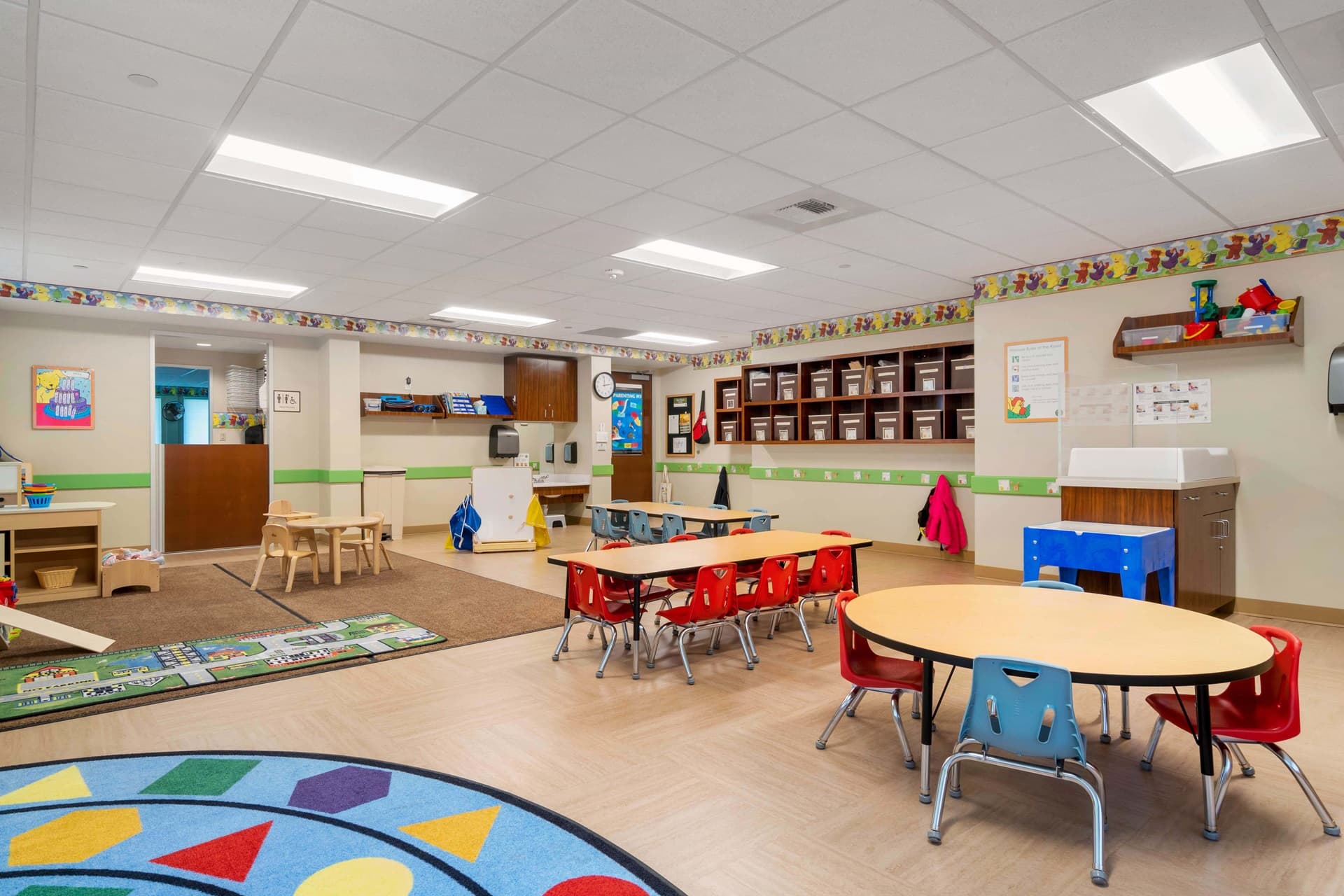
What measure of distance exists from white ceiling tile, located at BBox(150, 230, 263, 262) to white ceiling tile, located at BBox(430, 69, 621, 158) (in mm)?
3147

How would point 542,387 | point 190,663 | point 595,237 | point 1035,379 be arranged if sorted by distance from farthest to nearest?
point 542,387
point 1035,379
point 595,237
point 190,663

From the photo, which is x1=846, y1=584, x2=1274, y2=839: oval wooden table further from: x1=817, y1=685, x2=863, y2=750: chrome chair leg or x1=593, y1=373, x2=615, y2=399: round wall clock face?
x1=593, y1=373, x2=615, y2=399: round wall clock face

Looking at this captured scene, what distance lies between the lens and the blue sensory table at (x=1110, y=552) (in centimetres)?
471

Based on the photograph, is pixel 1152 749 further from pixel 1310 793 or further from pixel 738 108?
pixel 738 108

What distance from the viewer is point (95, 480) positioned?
338 inches

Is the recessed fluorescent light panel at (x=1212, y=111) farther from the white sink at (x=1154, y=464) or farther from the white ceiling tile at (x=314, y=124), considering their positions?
the white ceiling tile at (x=314, y=124)

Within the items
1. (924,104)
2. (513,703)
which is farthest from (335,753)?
(924,104)

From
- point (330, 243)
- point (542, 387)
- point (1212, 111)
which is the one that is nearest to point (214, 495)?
point (542, 387)

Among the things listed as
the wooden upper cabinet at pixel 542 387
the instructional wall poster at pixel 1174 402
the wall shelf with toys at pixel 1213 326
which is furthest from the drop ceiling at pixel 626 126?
the wooden upper cabinet at pixel 542 387

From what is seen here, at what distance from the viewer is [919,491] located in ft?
29.7

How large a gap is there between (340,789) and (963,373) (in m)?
7.38

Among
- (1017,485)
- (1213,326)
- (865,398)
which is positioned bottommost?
(1017,485)

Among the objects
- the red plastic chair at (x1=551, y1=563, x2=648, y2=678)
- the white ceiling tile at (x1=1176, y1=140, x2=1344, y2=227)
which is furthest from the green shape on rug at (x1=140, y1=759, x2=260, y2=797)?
the white ceiling tile at (x1=1176, y1=140, x2=1344, y2=227)

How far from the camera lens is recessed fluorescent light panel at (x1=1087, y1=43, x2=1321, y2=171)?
139 inches
